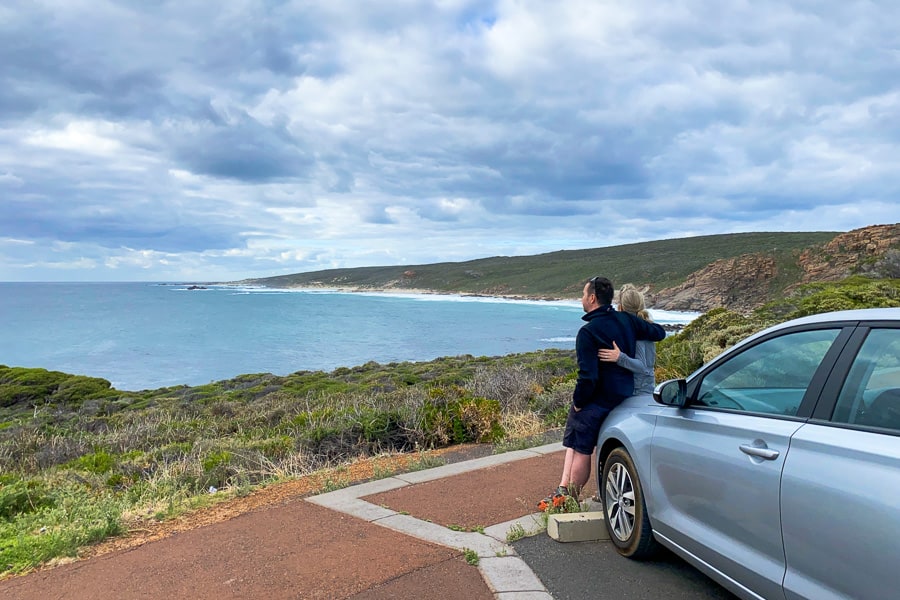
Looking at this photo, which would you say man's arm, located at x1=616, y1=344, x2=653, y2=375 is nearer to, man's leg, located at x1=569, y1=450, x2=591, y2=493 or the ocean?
man's leg, located at x1=569, y1=450, x2=591, y2=493

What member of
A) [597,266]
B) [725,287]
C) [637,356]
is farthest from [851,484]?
[597,266]

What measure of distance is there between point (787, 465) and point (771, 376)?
3.46 ft

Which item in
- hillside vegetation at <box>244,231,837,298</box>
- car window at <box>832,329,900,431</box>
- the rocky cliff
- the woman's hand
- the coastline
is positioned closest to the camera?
car window at <box>832,329,900,431</box>

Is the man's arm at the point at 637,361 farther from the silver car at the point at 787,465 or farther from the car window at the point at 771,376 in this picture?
the car window at the point at 771,376

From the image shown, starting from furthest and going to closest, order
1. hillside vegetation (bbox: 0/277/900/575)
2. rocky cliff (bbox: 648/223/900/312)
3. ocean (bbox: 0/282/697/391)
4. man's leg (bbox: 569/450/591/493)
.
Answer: rocky cliff (bbox: 648/223/900/312) < ocean (bbox: 0/282/697/391) < hillside vegetation (bbox: 0/277/900/575) < man's leg (bbox: 569/450/591/493)

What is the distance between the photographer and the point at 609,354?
4695 mm

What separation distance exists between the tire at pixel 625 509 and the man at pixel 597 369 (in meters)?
0.36

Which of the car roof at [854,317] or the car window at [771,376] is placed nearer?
the car roof at [854,317]

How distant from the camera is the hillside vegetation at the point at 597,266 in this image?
9038cm

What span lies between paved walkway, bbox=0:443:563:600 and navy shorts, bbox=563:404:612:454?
0.68 m

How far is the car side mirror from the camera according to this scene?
368 cm

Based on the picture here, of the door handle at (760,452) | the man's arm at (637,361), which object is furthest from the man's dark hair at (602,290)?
the door handle at (760,452)

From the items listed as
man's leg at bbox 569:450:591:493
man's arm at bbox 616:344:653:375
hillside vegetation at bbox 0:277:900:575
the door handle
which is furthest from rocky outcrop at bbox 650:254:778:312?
the door handle

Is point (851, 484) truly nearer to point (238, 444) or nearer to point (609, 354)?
point (609, 354)
